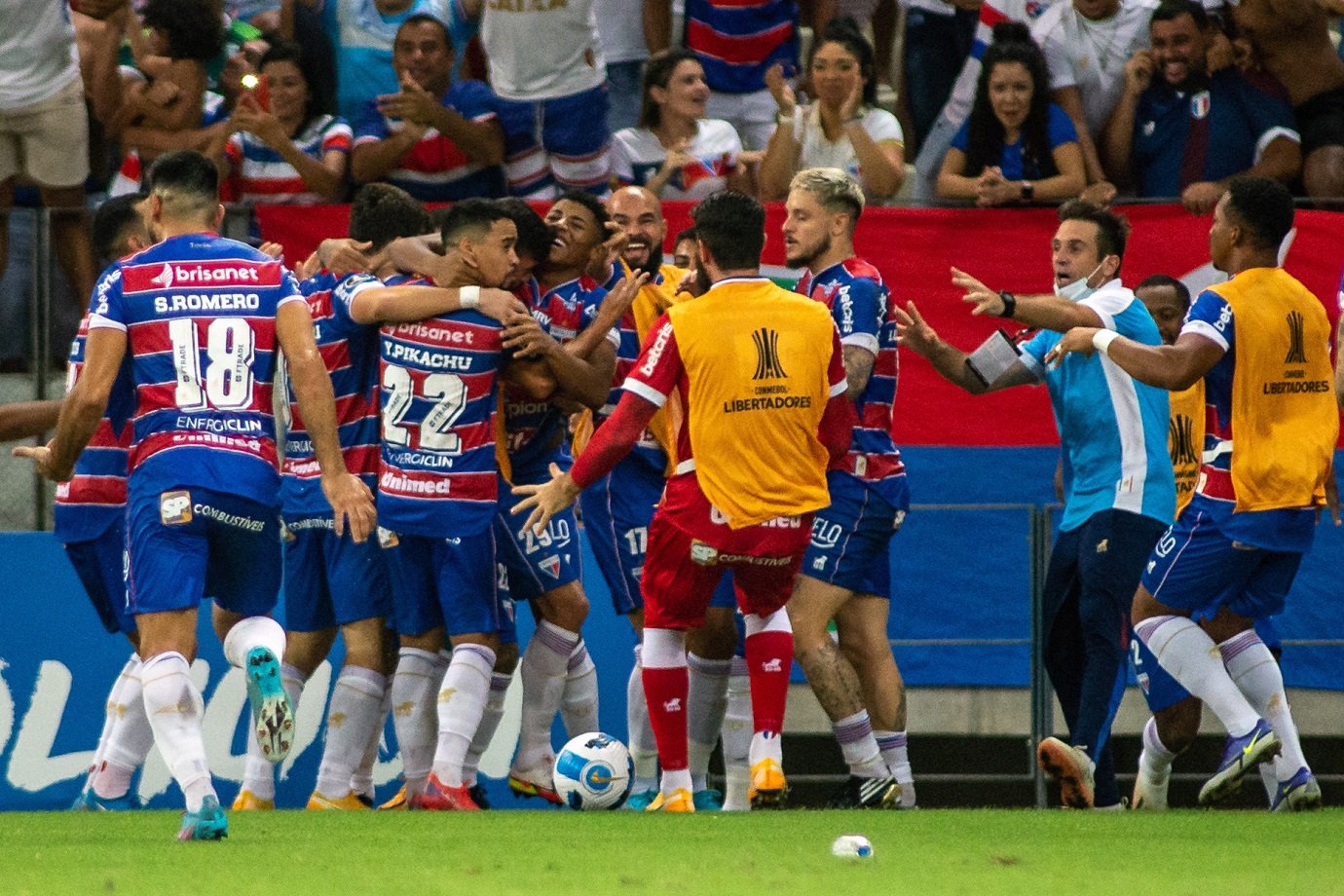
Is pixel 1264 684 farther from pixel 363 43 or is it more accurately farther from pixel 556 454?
pixel 363 43

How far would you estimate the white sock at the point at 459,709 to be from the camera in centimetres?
839

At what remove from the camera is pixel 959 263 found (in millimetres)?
11266

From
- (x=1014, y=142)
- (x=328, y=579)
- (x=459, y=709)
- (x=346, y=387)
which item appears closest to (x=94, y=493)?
(x=328, y=579)

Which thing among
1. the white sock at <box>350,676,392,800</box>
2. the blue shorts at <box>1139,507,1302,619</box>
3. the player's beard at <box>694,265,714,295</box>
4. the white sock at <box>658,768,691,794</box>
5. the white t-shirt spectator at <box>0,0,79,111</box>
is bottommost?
the white sock at <box>350,676,392,800</box>

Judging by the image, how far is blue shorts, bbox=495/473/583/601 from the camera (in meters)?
8.87

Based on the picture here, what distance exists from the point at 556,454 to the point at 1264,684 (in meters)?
3.24

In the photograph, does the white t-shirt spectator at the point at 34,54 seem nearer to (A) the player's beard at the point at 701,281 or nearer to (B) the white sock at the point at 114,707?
(B) the white sock at the point at 114,707

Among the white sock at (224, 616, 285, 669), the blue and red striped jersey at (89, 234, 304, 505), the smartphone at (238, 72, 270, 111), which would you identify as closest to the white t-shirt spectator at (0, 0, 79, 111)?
the smartphone at (238, 72, 270, 111)

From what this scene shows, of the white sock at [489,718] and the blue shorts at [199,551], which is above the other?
Result: the blue shorts at [199,551]

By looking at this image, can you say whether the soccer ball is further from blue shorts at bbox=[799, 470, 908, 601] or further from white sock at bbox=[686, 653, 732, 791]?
blue shorts at bbox=[799, 470, 908, 601]

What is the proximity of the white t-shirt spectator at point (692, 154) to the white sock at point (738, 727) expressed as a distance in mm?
3409

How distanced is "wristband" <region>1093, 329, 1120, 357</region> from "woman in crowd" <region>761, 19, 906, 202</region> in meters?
3.54

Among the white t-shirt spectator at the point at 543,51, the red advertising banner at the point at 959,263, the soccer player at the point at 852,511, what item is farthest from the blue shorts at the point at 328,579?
the white t-shirt spectator at the point at 543,51

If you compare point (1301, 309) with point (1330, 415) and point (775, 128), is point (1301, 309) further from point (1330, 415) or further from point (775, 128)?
point (775, 128)
